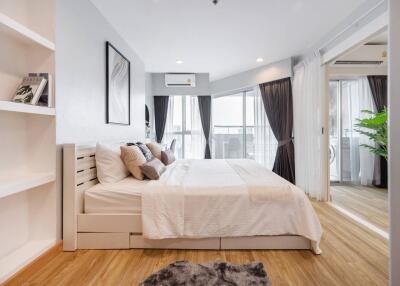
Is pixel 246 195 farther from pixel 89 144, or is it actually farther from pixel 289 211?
pixel 89 144

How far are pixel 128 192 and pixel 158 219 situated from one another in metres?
0.38

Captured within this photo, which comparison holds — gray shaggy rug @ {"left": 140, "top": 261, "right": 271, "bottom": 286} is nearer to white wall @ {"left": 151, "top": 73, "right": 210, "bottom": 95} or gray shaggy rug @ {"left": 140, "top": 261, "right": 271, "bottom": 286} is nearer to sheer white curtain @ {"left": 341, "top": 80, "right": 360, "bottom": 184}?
→ sheer white curtain @ {"left": 341, "top": 80, "right": 360, "bottom": 184}

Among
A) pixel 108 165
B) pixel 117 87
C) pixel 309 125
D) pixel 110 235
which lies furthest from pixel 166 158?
pixel 309 125

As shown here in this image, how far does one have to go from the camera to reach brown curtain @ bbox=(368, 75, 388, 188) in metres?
4.45

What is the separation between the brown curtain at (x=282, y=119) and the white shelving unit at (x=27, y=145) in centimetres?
383

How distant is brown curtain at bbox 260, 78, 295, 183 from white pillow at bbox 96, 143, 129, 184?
3.20 metres

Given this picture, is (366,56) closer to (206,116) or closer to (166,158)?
(206,116)

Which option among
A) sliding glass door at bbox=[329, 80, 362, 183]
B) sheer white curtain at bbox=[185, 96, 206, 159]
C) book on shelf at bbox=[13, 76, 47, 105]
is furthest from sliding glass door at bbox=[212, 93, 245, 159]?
book on shelf at bbox=[13, 76, 47, 105]

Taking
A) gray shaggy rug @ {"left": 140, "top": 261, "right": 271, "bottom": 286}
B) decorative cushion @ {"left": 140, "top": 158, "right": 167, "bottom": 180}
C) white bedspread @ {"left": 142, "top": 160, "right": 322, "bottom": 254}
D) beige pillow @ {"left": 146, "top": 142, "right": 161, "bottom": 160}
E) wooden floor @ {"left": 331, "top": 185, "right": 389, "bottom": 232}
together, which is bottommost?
gray shaggy rug @ {"left": 140, "top": 261, "right": 271, "bottom": 286}

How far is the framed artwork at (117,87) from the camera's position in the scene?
A: 2967 millimetres

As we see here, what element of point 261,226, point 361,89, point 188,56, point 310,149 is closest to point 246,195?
point 261,226

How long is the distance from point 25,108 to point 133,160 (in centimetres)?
108

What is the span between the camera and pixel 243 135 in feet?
18.1

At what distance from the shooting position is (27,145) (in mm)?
2002
